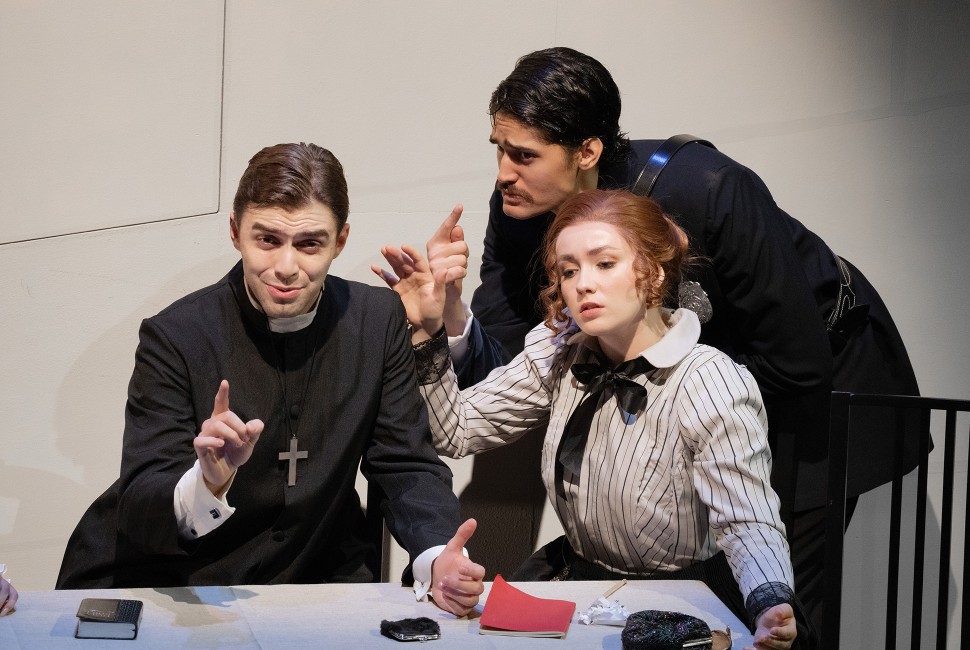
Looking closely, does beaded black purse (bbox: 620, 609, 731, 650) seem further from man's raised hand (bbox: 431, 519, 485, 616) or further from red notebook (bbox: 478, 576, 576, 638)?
man's raised hand (bbox: 431, 519, 485, 616)

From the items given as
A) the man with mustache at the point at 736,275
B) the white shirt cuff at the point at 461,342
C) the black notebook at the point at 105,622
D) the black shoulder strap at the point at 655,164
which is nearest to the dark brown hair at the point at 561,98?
the man with mustache at the point at 736,275

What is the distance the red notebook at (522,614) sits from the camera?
2027 millimetres

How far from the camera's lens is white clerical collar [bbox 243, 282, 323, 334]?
2.45m

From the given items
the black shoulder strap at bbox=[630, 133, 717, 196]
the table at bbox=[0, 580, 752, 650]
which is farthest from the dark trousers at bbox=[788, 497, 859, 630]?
the black shoulder strap at bbox=[630, 133, 717, 196]

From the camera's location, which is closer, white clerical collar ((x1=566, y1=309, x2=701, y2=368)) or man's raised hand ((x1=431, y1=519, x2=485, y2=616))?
man's raised hand ((x1=431, y1=519, x2=485, y2=616))

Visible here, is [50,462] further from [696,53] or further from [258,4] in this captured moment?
[696,53]

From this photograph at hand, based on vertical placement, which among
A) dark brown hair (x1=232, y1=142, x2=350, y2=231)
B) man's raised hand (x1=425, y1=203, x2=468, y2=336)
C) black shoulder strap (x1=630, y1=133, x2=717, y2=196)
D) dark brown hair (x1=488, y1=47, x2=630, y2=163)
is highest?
dark brown hair (x1=488, y1=47, x2=630, y2=163)

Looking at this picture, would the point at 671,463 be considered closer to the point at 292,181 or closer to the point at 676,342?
the point at 676,342

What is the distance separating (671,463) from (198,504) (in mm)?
957

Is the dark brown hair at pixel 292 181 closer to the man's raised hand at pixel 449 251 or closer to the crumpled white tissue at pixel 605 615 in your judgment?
the man's raised hand at pixel 449 251

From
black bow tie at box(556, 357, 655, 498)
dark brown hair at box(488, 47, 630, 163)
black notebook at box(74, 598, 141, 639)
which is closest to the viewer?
black notebook at box(74, 598, 141, 639)

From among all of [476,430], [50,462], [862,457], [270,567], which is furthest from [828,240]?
[50,462]

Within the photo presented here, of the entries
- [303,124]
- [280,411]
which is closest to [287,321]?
[280,411]

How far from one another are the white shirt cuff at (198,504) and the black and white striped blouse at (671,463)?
687 mm
